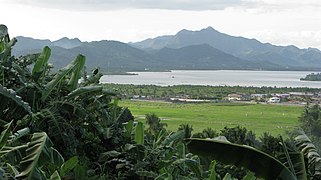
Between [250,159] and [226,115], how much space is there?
5123 cm

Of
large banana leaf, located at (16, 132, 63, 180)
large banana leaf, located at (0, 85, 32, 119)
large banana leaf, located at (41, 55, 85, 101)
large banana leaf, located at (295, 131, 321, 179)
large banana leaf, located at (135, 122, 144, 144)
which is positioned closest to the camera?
large banana leaf, located at (16, 132, 63, 180)

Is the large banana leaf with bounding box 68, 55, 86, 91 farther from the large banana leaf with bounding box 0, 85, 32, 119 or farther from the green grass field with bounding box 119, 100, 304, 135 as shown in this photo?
the green grass field with bounding box 119, 100, 304, 135

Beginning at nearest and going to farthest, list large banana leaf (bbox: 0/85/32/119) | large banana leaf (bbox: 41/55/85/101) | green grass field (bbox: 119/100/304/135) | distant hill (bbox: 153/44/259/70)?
large banana leaf (bbox: 0/85/32/119), large banana leaf (bbox: 41/55/85/101), green grass field (bbox: 119/100/304/135), distant hill (bbox: 153/44/259/70)

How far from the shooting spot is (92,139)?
20.3 feet

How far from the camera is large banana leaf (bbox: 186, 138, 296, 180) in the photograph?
5.01 meters

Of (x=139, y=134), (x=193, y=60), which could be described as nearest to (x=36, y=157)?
(x=139, y=134)

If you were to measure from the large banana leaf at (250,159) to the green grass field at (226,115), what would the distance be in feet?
120

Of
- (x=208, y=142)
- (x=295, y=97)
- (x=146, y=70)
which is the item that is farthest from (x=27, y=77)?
(x=146, y=70)

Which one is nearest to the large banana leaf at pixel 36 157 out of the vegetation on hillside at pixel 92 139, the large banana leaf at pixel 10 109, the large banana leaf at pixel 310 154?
the vegetation on hillside at pixel 92 139

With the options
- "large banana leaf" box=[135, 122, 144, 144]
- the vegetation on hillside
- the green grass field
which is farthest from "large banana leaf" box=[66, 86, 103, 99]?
the green grass field

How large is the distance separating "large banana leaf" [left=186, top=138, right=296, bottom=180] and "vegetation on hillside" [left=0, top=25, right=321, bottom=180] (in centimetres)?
1

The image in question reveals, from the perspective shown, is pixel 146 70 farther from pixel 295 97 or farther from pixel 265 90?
pixel 295 97

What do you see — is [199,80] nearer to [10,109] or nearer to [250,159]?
[10,109]

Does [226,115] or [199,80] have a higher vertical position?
[199,80]
